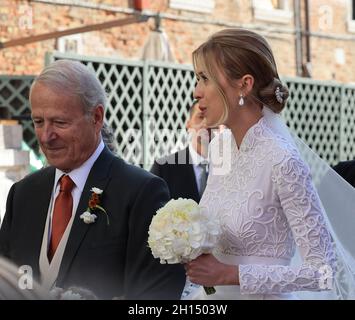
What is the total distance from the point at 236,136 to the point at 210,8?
14.2 m

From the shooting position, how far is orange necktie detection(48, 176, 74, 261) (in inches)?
125

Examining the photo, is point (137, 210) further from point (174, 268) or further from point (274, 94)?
point (274, 94)

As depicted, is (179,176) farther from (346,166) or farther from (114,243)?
(114,243)

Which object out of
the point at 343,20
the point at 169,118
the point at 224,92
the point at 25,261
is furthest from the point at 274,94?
the point at 343,20

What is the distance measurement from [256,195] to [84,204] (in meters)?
0.58

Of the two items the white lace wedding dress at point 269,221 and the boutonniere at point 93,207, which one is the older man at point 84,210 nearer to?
the boutonniere at point 93,207

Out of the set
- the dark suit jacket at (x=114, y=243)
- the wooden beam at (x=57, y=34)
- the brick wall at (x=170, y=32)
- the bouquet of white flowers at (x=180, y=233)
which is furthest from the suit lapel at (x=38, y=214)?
the brick wall at (x=170, y=32)

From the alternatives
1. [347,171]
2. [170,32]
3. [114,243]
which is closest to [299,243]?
[114,243]

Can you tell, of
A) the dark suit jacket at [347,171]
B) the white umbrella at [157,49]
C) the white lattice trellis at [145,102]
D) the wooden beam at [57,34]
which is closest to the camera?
the dark suit jacket at [347,171]

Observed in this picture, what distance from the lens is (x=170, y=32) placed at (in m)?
16.3

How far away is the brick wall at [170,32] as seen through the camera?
44.9 feet

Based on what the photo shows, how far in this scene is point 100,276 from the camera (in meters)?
3.04

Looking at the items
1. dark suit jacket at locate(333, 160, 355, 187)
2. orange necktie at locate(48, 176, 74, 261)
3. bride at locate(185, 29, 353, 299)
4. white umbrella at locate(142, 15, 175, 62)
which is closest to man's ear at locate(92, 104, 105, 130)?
orange necktie at locate(48, 176, 74, 261)

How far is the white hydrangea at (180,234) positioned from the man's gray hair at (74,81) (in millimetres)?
495
